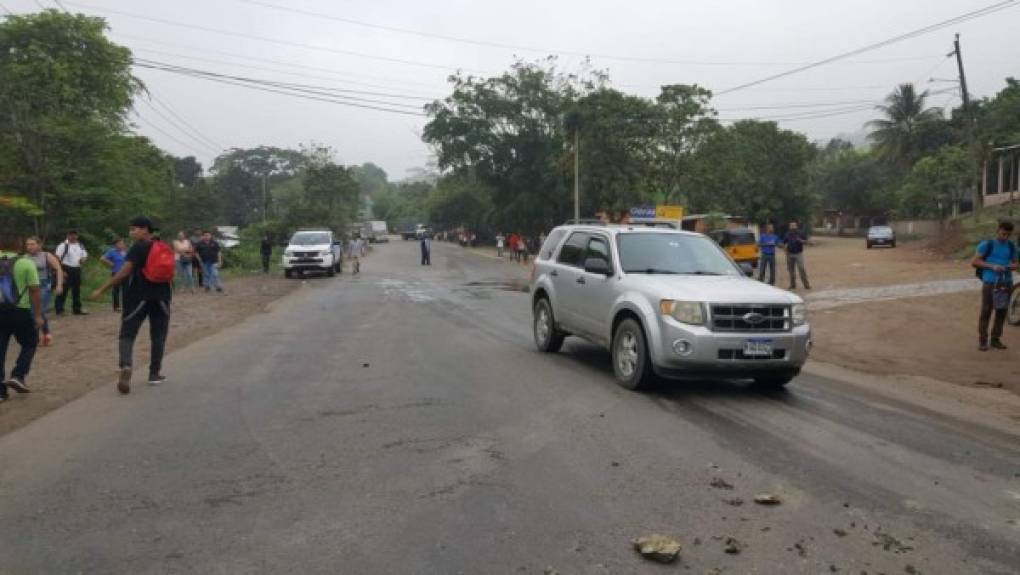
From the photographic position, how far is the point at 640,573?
388 centimetres

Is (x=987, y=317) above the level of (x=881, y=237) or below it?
below

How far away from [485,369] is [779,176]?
185ft

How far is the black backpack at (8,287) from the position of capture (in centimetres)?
782

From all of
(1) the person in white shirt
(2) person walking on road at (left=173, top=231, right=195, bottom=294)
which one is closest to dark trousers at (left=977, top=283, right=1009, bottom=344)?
(1) the person in white shirt

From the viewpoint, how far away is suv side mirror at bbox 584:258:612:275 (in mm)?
9055

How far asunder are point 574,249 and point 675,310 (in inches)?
111

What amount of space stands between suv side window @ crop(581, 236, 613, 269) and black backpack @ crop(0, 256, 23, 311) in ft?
20.1

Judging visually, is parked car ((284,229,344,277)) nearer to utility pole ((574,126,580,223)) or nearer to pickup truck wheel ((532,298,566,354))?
utility pole ((574,126,580,223))

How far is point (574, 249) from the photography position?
10430 millimetres

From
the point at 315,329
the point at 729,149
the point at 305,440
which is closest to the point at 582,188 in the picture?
the point at 729,149

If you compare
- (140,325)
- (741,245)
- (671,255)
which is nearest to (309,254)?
(741,245)

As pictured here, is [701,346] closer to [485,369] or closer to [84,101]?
[485,369]

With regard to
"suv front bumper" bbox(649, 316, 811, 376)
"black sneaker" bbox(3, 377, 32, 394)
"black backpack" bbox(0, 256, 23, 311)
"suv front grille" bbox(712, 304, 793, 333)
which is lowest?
"black sneaker" bbox(3, 377, 32, 394)

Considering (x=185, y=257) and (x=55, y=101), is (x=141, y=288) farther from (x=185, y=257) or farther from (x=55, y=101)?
(x=55, y=101)
